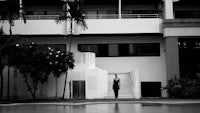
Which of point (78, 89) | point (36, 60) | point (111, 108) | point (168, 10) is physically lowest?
point (111, 108)

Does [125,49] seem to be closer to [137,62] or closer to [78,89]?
[137,62]

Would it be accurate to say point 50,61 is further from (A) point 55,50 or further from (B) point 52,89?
(B) point 52,89

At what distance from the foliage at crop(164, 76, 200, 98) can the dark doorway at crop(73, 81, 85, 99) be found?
23.1ft

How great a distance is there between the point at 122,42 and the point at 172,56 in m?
5.10

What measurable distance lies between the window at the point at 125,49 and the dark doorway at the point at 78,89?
4894 millimetres

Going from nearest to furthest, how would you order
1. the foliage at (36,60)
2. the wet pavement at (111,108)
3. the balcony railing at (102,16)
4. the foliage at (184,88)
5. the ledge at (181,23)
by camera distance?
the wet pavement at (111,108) < the foliage at (36,60) < the foliage at (184,88) < the ledge at (181,23) < the balcony railing at (102,16)

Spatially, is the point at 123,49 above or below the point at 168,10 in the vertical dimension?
below

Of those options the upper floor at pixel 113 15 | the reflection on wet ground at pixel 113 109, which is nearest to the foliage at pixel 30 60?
the upper floor at pixel 113 15

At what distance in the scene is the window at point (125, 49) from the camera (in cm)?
3528

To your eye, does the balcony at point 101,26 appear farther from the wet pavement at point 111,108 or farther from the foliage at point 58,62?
the wet pavement at point 111,108

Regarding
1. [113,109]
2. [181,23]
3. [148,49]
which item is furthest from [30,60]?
[181,23]

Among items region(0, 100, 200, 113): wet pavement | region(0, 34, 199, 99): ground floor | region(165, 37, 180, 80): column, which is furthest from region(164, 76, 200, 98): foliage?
region(0, 100, 200, 113): wet pavement

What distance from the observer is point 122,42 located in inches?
1389

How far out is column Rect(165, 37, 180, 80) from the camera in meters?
32.4
